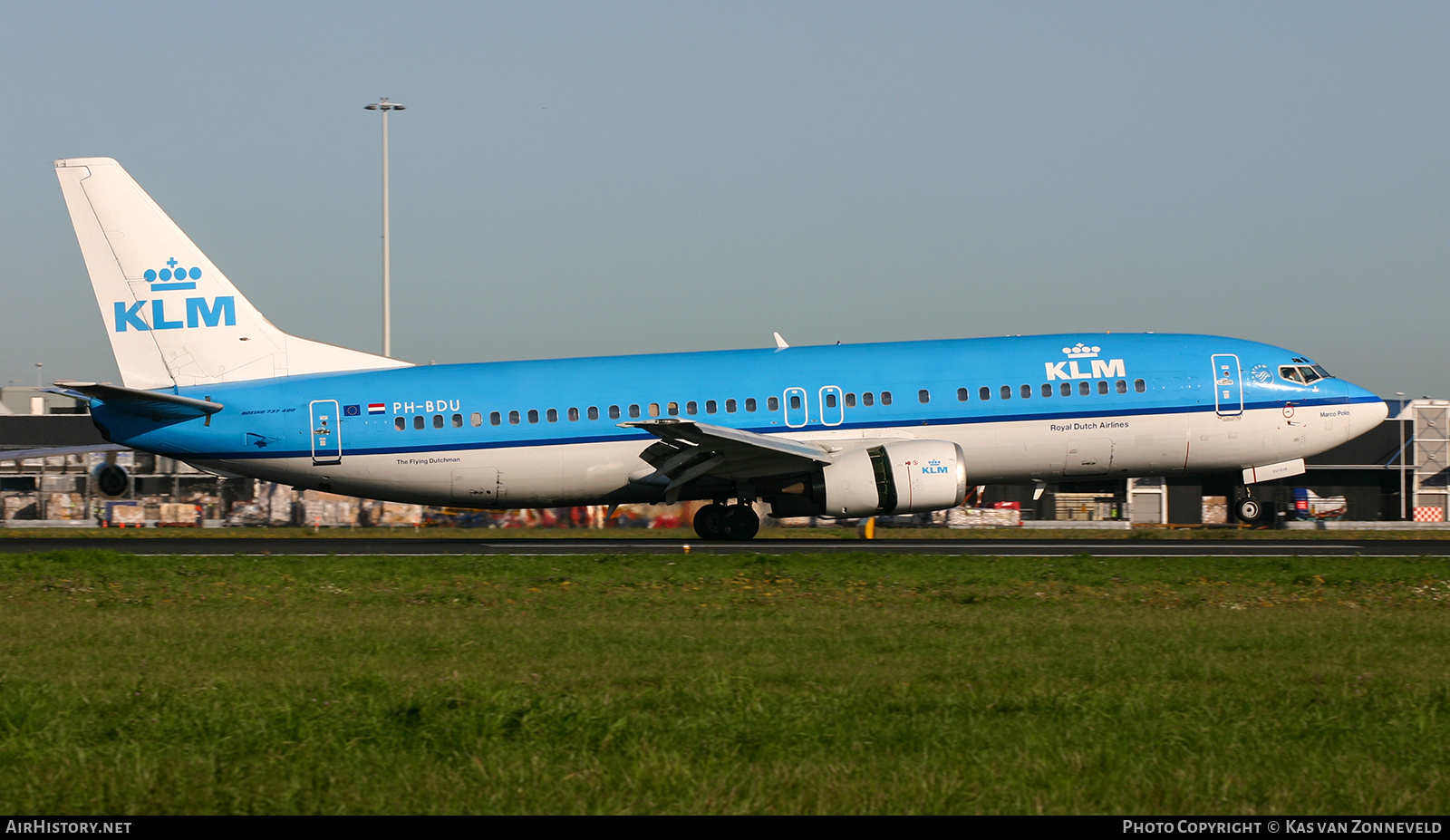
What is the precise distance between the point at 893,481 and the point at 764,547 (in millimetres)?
2766

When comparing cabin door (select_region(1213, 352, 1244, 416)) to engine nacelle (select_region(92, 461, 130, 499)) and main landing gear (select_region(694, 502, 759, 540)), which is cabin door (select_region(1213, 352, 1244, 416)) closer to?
main landing gear (select_region(694, 502, 759, 540))

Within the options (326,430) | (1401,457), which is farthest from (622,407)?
(1401,457)

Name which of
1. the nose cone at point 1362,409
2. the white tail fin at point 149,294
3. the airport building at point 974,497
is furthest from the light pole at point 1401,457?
the white tail fin at point 149,294

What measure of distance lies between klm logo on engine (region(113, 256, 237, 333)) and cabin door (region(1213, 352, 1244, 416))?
20437 millimetres

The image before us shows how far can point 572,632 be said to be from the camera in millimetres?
12859

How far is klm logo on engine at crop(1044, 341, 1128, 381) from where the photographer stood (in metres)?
26.7

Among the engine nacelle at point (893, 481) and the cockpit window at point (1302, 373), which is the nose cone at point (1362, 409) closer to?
the cockpit window at point (1302, 373)

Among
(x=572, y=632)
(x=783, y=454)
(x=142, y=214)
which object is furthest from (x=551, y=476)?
(x=572, y=632)

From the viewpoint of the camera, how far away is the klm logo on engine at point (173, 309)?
26.9 meters

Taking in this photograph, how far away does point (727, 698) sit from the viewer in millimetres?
9180

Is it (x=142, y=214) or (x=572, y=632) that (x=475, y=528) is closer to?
(x=142, y=214)

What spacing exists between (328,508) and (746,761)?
1896 inches

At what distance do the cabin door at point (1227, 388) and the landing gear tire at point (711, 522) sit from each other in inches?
409

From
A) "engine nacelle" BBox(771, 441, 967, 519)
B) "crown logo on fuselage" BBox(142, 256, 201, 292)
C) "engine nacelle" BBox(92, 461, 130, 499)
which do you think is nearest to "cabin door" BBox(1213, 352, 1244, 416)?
"engine nacelle" BBox(771, 441, 967, 519)
